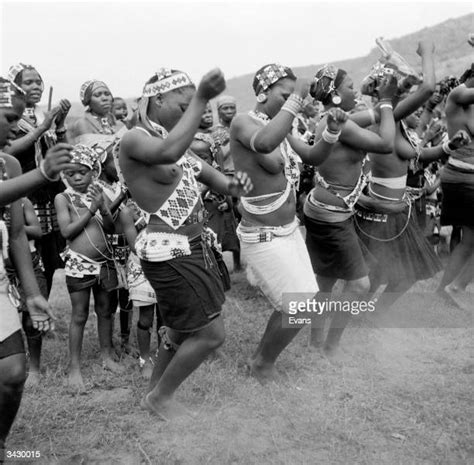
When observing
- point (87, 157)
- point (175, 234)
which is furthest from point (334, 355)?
Result: point (87, 157)

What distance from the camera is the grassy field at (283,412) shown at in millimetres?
3300

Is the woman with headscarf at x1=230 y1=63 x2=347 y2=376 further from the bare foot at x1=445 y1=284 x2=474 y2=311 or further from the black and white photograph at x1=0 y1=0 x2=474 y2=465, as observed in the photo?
the bare foot at x1=445 y1=284 x2=474 y2=311

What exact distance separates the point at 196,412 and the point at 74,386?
1032 mm

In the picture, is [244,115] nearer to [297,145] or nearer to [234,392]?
[297,145]

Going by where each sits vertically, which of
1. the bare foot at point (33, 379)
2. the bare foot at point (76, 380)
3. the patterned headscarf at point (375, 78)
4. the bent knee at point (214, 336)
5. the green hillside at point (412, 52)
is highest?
the patterned headscarf at point (375, 78)

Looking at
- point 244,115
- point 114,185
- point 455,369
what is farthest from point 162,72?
point 455,369

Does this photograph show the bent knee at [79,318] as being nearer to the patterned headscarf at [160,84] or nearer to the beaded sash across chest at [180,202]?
the beaded sash across chest at [180,202]

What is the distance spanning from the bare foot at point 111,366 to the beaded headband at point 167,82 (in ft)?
7.26

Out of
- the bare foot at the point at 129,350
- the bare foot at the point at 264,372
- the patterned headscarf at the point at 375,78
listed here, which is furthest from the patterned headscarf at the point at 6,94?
the patterned headscarf at the point at 375,78

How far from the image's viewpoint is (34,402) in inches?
157

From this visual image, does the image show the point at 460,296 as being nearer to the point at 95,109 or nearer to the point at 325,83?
the point at 325,83

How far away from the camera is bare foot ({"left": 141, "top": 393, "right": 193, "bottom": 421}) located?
145 inches

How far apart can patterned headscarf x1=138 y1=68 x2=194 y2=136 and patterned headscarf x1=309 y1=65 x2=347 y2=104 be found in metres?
1.37

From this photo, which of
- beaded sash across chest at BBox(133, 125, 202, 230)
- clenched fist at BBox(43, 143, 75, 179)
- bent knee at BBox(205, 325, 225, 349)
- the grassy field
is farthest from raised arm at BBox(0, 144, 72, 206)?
the grassy field
